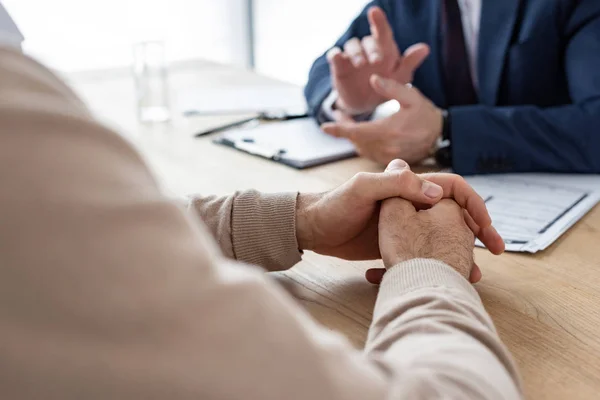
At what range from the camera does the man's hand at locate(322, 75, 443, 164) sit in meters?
1.28

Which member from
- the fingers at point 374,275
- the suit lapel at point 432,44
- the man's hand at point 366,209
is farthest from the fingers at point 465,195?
the suit lapel at point 432,44

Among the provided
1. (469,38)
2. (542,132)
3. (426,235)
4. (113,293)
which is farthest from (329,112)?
(113,293)

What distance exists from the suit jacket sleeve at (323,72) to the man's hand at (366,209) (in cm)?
68

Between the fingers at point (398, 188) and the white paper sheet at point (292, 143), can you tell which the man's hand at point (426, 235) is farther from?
the white paper sheet at point (292, 143)

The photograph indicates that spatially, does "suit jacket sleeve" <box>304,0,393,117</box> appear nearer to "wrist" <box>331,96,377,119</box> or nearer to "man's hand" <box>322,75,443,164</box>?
"wrist" <box>331,96,377,119</box>

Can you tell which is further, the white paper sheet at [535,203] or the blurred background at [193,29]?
the blurred background at [193,29]

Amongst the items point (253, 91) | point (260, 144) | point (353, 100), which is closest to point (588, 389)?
point (260, 144)

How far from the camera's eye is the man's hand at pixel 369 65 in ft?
4.77

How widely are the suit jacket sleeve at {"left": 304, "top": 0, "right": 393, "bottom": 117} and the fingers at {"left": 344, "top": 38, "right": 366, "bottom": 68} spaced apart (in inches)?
3.4

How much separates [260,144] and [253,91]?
0.51 meters

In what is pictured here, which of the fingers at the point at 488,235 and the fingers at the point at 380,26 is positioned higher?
the fingers at the point at 380,26

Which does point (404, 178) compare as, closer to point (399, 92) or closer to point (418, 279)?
point (418, 279)

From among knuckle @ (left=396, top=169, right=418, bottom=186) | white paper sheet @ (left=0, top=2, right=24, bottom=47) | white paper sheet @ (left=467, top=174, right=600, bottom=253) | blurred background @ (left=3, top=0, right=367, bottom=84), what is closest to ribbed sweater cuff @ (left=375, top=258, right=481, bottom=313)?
knuckle @ (left=396, top=169, right=418, bottom=186)

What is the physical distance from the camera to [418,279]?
67 centimetres
